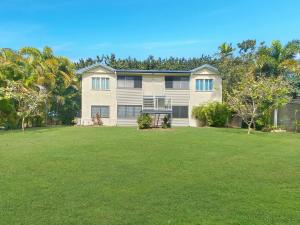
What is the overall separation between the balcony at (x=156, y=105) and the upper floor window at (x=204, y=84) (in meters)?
3.68

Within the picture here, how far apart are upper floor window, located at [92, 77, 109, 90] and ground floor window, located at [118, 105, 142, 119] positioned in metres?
2.70

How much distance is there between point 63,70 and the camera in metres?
34.7

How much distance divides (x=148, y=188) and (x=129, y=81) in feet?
86.5

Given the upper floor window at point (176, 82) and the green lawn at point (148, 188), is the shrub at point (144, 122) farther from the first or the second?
the green lawn at point (148, 188)

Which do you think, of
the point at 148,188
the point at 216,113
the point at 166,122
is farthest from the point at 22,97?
the point at 148,188

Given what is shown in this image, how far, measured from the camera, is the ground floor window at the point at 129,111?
3325 cm

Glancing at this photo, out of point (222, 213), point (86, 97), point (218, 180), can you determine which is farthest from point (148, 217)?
point (86, 97)

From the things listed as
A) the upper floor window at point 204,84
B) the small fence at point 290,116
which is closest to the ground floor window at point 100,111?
the upper floor window at point 204,84

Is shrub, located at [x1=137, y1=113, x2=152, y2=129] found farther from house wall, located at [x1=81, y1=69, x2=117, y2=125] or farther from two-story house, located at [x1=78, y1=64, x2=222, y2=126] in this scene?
house wall, located at [x1=81, y1=69, x2=117, y2=125]

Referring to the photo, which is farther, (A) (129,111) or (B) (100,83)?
(A) (129,111)

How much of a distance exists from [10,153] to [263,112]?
2016 centimetres

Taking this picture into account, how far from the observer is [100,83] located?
32938mm

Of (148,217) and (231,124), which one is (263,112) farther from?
(148,217)

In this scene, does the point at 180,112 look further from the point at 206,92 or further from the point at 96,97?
the point at 96,97
